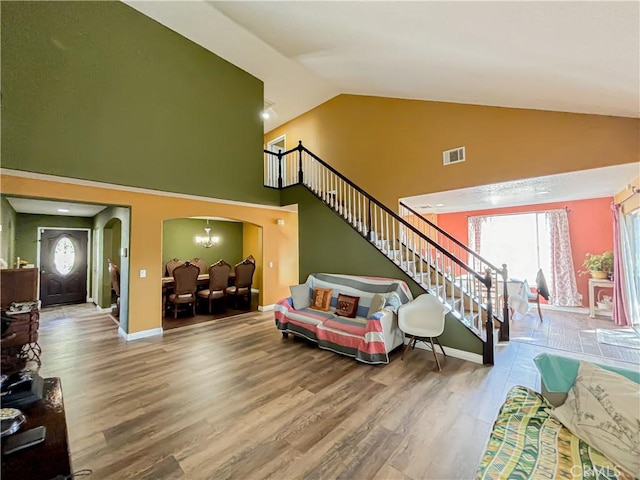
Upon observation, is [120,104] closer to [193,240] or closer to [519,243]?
[193,240]

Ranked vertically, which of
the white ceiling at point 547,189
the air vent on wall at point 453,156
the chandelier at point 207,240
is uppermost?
the air vent on wall at point 453,156

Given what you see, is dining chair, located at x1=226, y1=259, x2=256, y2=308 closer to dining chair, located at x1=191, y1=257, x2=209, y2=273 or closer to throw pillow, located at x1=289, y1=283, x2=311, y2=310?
dining chair, located at x1=191, y1=257, x2=209, y2=273

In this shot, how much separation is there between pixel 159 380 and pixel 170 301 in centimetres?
310

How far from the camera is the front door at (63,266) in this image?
7070mm

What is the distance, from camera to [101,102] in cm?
370

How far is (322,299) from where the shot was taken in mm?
4578

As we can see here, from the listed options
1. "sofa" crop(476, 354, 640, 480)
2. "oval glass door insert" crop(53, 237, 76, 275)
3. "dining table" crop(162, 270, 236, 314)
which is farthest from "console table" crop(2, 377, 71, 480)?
"oval glass door insert" crop(53, 237, 76, 275)

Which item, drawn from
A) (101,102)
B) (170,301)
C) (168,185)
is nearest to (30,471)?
(168,185)

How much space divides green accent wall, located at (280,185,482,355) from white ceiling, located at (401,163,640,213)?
5.21 ft

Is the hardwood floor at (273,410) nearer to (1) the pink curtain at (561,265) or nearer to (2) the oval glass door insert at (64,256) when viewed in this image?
(1) the pink curtain at (561,265)

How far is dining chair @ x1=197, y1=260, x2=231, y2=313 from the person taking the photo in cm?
613

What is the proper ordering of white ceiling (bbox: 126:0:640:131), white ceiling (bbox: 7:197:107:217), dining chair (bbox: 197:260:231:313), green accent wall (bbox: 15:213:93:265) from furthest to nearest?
green accent wall (bbox: 15:213:93:265) → dining chair (bbox: 197:260:231:313) → white ceiling (bbox: 7:197:107:217) → white ceiling (bbox: 126:0:640:131)

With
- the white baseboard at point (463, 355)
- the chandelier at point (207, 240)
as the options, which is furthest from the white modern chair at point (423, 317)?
the chandelier at point (207, 240)

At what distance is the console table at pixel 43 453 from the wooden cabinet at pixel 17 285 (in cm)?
377
